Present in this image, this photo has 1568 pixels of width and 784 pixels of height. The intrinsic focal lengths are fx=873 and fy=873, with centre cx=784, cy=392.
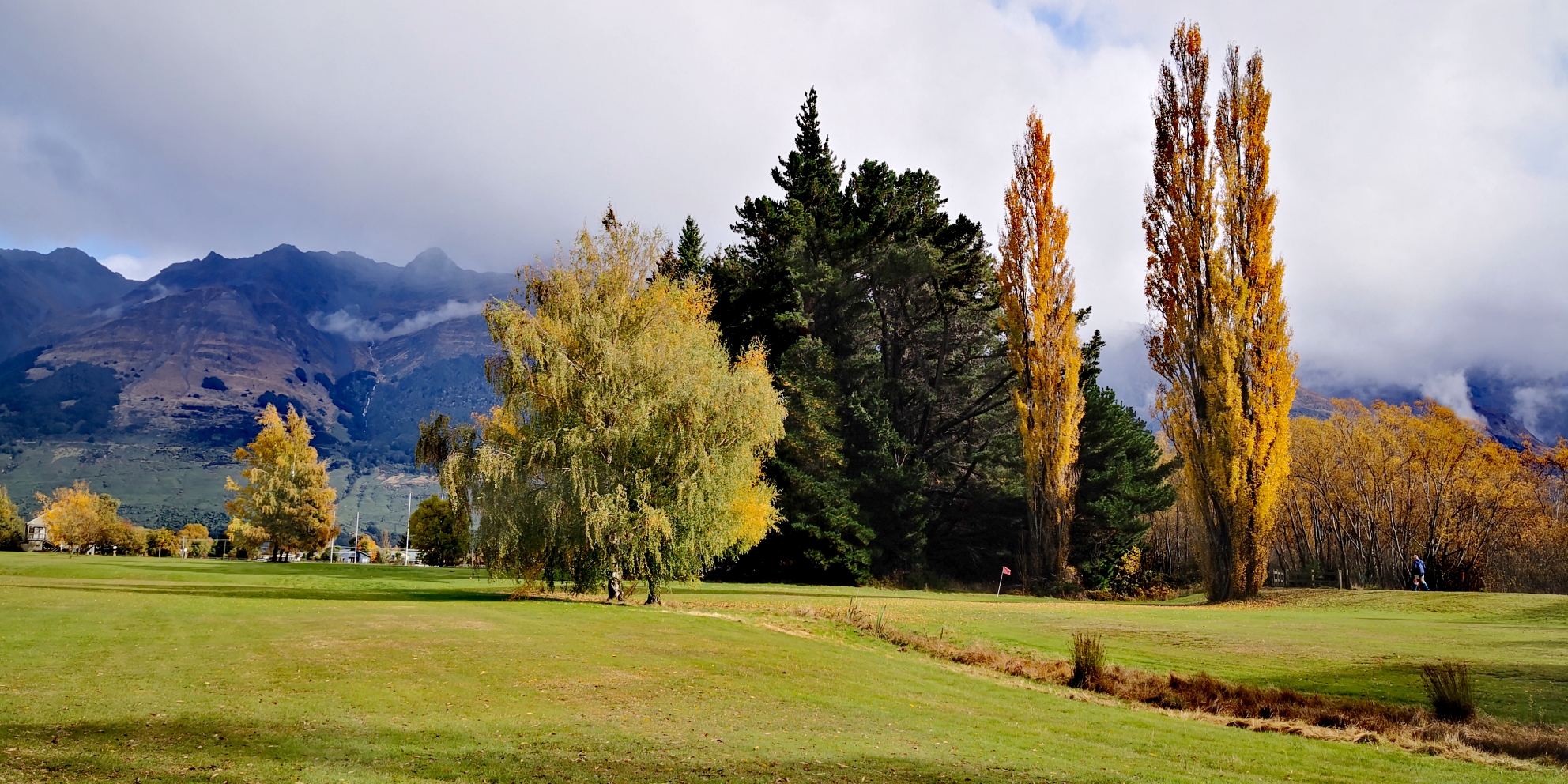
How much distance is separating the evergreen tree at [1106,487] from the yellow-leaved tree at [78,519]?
73.4 m

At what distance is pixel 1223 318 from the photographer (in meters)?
39.2

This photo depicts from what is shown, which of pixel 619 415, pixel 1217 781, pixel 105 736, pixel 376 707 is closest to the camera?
pixel 105 736

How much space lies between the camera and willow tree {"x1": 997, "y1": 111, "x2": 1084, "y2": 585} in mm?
46188

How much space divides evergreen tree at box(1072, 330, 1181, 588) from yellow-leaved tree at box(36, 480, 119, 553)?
241 ft

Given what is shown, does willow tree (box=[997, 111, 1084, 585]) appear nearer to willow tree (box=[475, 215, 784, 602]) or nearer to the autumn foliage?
the autumn foliage

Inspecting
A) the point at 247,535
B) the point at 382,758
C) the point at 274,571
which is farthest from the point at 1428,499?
the point at 247,535

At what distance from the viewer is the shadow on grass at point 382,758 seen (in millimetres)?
8125

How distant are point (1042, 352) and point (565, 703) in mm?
39210

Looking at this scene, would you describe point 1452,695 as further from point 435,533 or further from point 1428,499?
point 435,533

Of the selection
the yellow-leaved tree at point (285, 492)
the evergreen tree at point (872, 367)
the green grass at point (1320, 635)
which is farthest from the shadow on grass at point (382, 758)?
the yellow-leaved tree at point (285, 492)

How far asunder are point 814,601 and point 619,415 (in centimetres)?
1060

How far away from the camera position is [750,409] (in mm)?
28375

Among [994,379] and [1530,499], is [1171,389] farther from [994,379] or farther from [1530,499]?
[1530,499]

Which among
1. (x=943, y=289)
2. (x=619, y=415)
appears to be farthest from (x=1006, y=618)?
(x=943, y=289)
